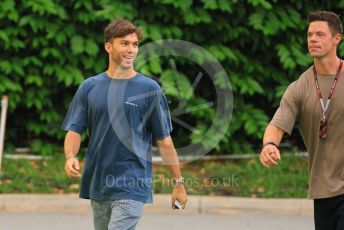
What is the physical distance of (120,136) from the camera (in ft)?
18.2

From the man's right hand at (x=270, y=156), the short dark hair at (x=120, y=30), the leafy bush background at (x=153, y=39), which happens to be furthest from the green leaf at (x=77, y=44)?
the man's right hand at (x=270, y=156)

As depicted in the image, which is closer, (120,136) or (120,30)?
(120,136)

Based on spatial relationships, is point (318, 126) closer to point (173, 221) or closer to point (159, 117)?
point (159, 117)

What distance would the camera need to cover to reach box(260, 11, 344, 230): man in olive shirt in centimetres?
528

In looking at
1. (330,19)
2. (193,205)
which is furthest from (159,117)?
(193,205)

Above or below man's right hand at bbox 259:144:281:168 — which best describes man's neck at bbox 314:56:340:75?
above

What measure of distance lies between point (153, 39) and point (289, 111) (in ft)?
18.2

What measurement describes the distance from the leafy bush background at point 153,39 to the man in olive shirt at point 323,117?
526 centimetres

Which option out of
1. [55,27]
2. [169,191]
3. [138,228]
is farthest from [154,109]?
[55,27]

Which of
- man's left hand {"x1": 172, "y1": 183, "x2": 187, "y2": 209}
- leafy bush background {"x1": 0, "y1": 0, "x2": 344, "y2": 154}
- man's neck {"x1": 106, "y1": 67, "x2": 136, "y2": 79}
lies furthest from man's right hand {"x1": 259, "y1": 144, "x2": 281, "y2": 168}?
leafy bush background {"x1": 0, "y1": 0, "x2": 344, "y2": 154}

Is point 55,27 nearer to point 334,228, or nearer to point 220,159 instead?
point 220,159

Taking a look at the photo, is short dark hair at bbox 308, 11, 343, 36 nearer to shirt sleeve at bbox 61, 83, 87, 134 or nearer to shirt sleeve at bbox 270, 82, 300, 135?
shirt sleeve at bbox 270, 82, 300, 135

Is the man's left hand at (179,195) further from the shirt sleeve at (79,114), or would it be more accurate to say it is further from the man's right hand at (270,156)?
the man's right hand at (270,156)

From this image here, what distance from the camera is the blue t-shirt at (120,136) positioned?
18.2 feet
